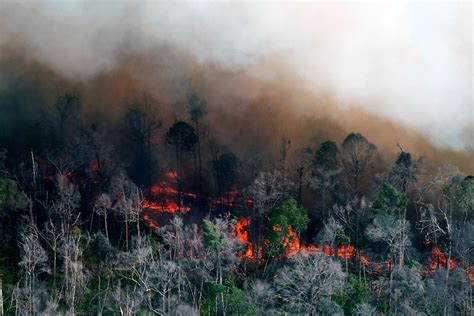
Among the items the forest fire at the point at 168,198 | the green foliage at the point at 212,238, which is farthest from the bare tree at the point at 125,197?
the green foliage at the point at 212,238

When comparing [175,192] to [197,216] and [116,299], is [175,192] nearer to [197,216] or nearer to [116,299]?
[197,216]

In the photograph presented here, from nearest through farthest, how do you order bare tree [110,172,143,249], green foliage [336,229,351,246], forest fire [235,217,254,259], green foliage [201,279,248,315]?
green foliage [201,279,248,315]
green foliage [336,229,351,246]
bare tree [110,172,143,249]
forest fire [235,217,254,259]

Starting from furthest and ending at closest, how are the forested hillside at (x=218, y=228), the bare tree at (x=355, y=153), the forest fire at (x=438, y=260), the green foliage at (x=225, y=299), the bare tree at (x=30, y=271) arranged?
1. the bare tree at (x=355, y=153)
2. the forest fire at (x=438, y=260)
3. the forested hillside at (x=218, y=228)
4. the green foliage at (x=225, y=299)
5. the bare tree at (x=30, y=271)

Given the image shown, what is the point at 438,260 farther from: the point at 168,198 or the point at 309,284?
the point at 168,198

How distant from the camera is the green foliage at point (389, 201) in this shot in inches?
2018

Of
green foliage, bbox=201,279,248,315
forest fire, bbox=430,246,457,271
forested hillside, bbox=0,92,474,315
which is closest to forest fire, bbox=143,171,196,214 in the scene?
forested hillside, bbox=0,92,474,315

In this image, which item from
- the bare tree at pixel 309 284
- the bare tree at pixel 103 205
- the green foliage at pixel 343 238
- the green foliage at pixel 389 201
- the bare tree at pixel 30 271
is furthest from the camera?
the bare tree at pixel 103 205

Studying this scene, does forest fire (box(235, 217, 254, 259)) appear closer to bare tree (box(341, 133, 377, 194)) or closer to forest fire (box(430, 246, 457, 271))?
bare tree (box(341, 133, 377, 194))

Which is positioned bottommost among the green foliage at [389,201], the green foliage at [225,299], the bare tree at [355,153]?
the green foliage at [225,299]

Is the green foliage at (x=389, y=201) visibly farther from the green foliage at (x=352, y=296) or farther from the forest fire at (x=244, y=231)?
the forest fire at (x=244, y=231)

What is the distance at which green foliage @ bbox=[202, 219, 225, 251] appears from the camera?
163ft

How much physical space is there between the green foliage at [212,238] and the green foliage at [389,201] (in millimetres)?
13180

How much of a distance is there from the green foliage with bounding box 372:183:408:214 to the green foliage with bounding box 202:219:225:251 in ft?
43.2

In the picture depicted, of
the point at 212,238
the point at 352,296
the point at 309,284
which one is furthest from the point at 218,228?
the point at 352,296
